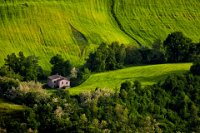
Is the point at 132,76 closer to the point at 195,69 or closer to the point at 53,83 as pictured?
the point at 195,69

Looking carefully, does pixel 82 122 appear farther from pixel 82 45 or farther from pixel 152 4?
pixel 152 4

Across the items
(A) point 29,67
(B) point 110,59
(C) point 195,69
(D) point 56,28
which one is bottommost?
(C) point 195,69

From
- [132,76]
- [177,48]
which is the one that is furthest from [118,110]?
[177,48]

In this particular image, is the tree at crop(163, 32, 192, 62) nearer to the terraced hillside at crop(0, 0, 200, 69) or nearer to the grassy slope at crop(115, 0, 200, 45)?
the terraced hillside at crop(0, 0, 200, 69)

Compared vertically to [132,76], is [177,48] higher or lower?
higher

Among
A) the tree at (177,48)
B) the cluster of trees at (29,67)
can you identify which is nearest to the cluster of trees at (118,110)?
the cluster of trees at (29,67)

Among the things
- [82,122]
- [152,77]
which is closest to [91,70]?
[152,77]
